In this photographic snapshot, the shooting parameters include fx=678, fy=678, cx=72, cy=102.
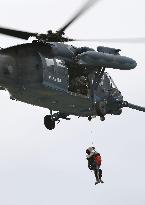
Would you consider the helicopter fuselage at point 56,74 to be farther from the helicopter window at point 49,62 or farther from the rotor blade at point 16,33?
the rotor blade at point 16,33

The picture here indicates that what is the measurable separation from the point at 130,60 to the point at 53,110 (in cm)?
482

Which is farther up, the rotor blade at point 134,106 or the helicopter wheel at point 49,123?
the rotor blade at point 134,106

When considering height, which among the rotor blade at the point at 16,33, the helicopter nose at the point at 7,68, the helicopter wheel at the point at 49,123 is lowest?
the helicopter nose at the point at 7,68

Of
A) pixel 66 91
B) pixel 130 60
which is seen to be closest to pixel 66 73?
pixel 66 91

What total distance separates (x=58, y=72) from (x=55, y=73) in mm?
221

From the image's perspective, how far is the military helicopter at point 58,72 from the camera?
107 feet

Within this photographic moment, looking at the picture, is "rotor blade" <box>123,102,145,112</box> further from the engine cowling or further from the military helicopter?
the engine cowling

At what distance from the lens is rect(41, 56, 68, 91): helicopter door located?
1300 inches

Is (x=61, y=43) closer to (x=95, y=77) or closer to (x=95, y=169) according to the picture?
(x=95, y=77)

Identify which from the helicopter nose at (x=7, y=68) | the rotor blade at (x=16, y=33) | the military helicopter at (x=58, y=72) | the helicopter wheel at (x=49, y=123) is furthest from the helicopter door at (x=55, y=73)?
the helicopter wheel at (x=49, y=123)

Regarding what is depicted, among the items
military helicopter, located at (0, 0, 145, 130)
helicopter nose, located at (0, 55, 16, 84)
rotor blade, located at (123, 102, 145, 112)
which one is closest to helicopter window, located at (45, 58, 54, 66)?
military helicopter, located at (0, 0, 145, 130)

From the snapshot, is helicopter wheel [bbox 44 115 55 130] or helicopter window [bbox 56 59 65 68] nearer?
helicopter window [bbox 56 59 65 68]

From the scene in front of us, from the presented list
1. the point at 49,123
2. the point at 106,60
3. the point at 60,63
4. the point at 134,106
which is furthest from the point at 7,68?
the point at 134,106

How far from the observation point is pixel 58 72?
33.8 m
